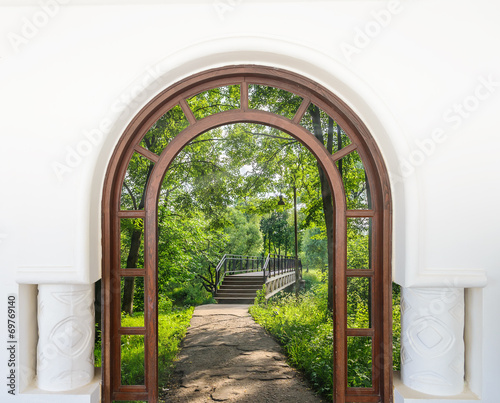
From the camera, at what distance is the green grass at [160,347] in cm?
457

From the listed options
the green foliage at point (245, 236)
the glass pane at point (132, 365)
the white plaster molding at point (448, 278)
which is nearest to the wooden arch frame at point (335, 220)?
the white plaster molding at point (448, 278)

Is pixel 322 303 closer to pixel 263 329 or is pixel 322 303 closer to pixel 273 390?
pixel 263 329

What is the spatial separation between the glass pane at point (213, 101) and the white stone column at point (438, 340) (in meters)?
4.56

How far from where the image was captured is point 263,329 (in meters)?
8.07

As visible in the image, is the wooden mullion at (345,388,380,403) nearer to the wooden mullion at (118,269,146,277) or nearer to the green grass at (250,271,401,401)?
the green grass at (250,271,401,401)

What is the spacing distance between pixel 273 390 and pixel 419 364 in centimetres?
259

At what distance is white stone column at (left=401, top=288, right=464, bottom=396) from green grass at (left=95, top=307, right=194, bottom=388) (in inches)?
109

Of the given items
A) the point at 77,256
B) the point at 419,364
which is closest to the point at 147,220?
the point at 77,256

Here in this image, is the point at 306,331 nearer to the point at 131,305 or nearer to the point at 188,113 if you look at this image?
the point at 131,305

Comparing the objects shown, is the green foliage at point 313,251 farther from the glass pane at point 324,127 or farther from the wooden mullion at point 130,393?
the wooden mullion at point 130,393

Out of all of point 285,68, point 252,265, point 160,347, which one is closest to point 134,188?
point 285,68

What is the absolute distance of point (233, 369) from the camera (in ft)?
18.6

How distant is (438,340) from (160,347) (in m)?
4.83

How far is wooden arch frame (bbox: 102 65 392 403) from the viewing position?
2900 millimetres
